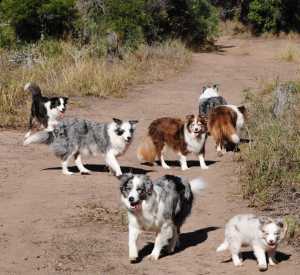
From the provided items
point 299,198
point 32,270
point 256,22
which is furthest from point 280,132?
point 256,22

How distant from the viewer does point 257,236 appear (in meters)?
7.29

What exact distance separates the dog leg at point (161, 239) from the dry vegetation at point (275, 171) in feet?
4.73

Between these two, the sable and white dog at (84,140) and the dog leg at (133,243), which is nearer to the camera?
the dog leg at (133,243)

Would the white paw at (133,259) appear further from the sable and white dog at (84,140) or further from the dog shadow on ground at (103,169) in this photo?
the dog shadow on ground at (103,169)

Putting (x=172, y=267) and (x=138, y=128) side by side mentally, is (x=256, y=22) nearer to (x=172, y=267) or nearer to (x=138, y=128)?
(x=138, y=128)

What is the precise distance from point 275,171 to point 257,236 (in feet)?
10.5

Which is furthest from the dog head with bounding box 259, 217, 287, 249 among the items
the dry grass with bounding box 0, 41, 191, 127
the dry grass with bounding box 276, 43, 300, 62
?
the dry grass with bounding box 276, 43, 300, 62

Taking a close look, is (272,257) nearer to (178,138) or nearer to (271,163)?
(271,163)

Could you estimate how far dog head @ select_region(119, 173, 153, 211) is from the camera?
751 cm

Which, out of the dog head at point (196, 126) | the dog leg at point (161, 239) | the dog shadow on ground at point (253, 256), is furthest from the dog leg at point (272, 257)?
the dog head at point (196, 126)

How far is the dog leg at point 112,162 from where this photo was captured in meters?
11.9

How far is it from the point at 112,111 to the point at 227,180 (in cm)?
665

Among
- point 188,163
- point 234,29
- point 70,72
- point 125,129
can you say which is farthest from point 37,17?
point 234,29

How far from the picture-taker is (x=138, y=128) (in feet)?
52.7
